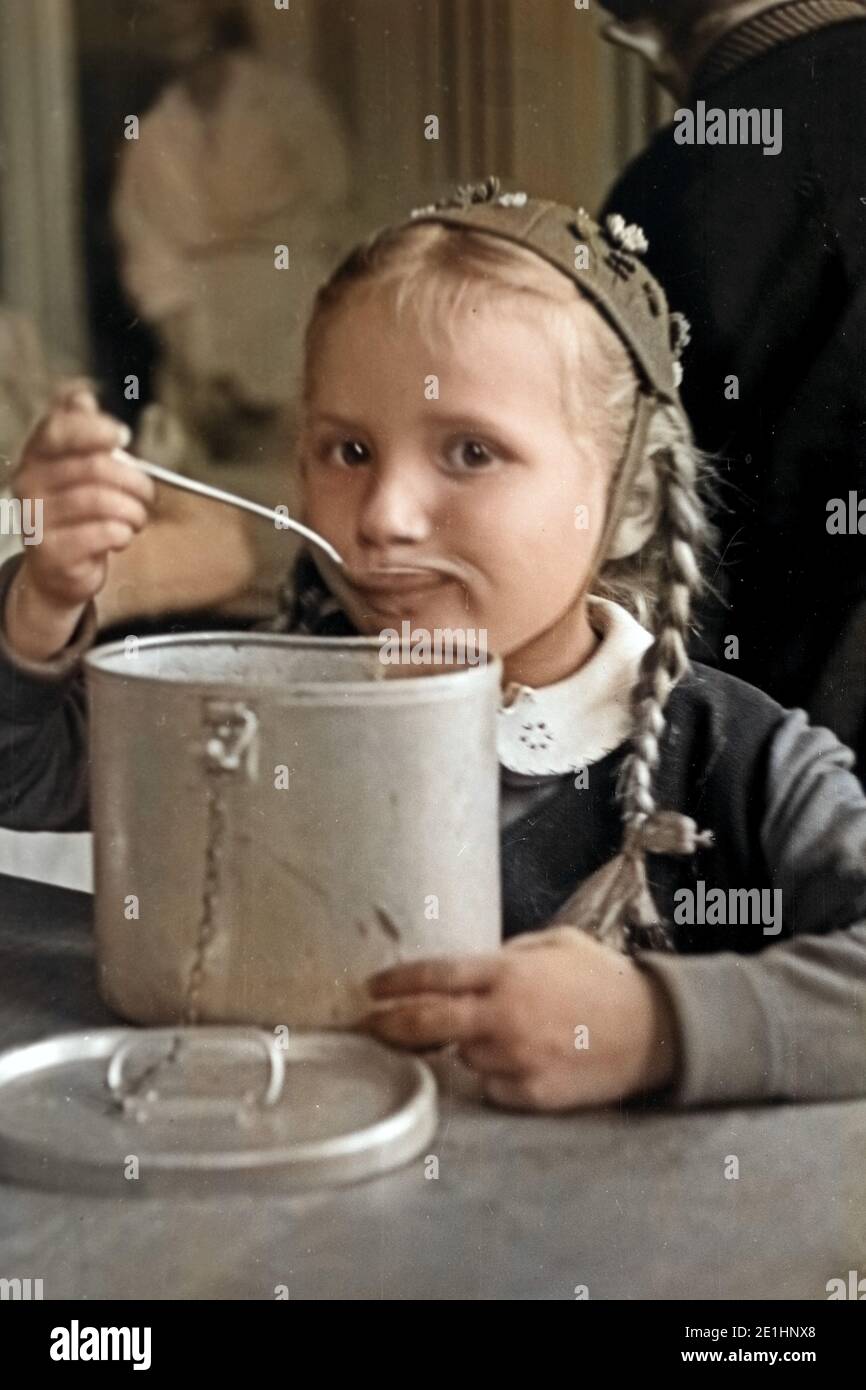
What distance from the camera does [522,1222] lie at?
29.0 inches

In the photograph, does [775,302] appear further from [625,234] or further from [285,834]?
[285,834]

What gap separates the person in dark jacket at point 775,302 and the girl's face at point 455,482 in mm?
86

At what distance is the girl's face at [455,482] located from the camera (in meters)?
0.78

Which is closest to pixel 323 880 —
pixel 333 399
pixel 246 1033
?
pixel 246 1033

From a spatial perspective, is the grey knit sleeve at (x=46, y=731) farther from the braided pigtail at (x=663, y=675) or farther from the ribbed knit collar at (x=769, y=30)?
the ribbed knit collar at (x=769, y=30)

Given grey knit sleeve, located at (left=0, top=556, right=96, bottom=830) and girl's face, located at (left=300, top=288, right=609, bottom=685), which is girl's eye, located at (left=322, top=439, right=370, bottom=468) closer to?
girl's face, located at (left=300, top=288, right=609, bottom=685)

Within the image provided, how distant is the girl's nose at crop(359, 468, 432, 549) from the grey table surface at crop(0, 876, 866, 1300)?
1.01 feet

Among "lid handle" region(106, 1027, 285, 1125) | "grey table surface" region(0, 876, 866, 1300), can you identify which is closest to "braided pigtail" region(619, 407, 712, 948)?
"grey table surface" region(0, 876, 866, 1300)

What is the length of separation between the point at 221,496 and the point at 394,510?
0.33 ft

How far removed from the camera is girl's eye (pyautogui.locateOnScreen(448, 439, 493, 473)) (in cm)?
78

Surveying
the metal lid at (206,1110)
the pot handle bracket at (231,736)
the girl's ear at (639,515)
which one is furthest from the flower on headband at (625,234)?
the metal lid at (206,1110)

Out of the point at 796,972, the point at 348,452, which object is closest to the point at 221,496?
the point at 348,452
